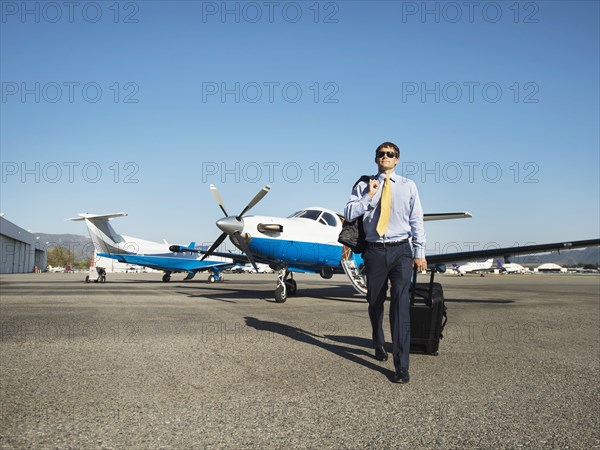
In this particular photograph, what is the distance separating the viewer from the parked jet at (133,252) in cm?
3372

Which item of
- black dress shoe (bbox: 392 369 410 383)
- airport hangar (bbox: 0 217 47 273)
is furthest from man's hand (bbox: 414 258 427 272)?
airport hangar (bbox: 0 217 47 273)

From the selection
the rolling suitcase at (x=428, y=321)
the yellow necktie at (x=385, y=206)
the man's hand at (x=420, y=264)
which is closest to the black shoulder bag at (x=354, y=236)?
the yellow necktie at (x=385, y=206)

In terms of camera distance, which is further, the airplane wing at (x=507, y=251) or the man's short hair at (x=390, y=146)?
the airplane wing at (x=507, y=251)

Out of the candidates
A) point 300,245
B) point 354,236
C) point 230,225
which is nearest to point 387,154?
point 354,236

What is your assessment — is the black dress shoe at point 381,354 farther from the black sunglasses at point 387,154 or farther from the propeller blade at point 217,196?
the propeller blade at point 217,196

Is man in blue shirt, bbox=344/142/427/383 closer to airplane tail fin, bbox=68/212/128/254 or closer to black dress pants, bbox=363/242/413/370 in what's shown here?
black dress pants, bbox=363/242/413/370

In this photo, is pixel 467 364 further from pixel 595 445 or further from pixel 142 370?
pixel 142 370

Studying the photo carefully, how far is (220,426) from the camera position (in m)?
2.74

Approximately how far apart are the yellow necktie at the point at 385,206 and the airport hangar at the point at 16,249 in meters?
82.8

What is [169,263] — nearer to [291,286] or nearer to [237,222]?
[291,286]

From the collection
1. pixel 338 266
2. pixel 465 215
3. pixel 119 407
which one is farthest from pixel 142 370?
pixel 465 215

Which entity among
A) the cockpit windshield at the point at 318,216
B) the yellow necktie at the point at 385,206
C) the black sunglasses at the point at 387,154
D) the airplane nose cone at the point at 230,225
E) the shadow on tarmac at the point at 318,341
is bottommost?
the shadow on tarmac at the point at 318,341

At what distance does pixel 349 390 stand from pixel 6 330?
19.4 feet

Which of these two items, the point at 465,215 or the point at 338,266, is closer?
the point at 338,266
